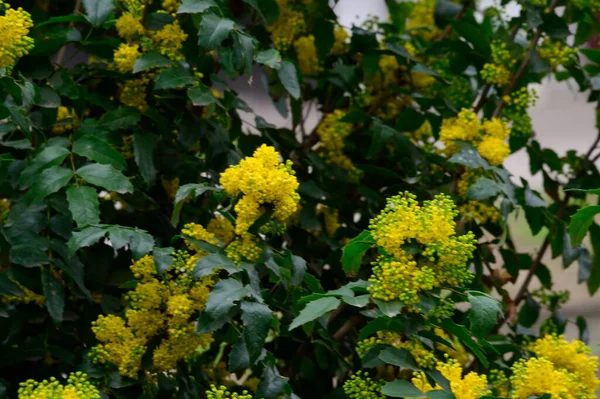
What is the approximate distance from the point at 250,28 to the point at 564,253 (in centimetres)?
54

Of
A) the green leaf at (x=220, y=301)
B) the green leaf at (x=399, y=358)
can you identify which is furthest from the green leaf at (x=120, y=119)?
the green leaf at (x=399, y=358)

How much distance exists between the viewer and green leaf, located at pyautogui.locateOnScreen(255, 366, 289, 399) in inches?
29.6

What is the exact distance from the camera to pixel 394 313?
684 millimetres

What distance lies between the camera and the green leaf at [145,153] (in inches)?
37.0

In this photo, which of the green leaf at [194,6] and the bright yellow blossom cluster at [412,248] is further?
the green leaf at [194,6]

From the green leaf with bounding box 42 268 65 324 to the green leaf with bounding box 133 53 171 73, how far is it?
0.25m

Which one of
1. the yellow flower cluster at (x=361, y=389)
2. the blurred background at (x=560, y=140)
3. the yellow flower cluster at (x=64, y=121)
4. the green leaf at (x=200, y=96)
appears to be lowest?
the blurred background at (x=560, y=140)

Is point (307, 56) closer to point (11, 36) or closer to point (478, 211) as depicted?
point (478, 211)

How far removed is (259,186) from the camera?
733 mm

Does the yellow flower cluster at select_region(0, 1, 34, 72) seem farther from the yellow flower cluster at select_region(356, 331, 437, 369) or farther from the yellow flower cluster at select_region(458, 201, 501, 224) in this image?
the yellow flower cluster at select_region(458, 201, 501, 224)

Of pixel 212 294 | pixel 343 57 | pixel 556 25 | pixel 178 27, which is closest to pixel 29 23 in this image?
pixel 178 27

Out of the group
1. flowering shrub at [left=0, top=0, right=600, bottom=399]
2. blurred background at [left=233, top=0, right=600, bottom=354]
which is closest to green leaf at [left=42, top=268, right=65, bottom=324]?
flowering shrub at [left=0, top=0, right=600, bottom=399]

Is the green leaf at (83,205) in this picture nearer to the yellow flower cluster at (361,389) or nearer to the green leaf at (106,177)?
the green leaf at (106,177)

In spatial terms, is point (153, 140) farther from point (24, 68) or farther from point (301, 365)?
point (301, 365)
